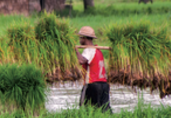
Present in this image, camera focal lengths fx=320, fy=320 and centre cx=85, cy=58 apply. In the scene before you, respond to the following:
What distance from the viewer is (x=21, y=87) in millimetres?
4582

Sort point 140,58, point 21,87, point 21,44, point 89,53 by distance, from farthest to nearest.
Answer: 1. point 140,58
2. point 21,44
3. point 89,53
4. point 21,87

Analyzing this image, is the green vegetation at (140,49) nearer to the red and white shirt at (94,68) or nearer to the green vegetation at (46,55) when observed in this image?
the green vegetation at (46,55)

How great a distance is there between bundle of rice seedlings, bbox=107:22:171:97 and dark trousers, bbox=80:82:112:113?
0.78 feet

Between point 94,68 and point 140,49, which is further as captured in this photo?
point 140,49

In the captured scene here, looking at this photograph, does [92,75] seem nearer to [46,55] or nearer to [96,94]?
[96,94]

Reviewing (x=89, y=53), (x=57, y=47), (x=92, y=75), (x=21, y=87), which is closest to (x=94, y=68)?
(x=92, y=75)

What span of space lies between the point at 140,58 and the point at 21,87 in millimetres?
1971

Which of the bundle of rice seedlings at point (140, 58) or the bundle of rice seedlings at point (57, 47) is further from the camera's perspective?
the bundle of rice seedlings at point (140, 58)

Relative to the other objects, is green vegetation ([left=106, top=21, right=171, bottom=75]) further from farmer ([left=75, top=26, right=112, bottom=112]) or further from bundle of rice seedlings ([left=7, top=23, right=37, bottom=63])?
bundle of rice seedlings ([left=7, top=23, right=37, bottom=63])

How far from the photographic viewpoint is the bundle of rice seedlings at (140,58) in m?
5.15

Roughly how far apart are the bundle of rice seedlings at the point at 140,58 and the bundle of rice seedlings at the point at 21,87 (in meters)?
1.26

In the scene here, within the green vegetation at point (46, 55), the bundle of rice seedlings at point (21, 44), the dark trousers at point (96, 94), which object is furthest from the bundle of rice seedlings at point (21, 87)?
the dark trousers at point (96, 94)

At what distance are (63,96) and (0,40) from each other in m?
3.14

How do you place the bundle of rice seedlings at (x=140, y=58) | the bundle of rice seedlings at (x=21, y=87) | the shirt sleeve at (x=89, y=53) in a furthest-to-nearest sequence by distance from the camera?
the bundle of rice seedlings at (x=140, y=58)
the shirt sleeve at (x=89, y=53)
the bundle of rice seedlings at (x=21, y=87)
